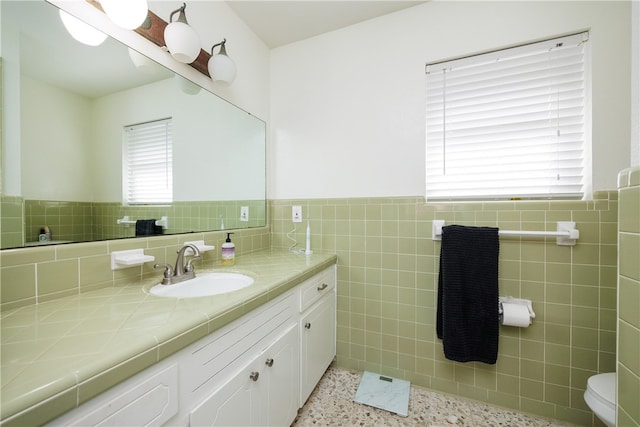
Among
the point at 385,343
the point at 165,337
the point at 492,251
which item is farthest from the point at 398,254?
the point at 165,337

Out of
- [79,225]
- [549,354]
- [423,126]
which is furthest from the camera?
[423,126]

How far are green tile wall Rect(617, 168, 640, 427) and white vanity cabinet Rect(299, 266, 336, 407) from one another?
1.07 m

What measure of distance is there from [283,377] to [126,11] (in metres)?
1.67

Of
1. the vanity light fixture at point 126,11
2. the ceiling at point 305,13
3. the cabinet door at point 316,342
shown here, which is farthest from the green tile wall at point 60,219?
the ceiling at point 305,13

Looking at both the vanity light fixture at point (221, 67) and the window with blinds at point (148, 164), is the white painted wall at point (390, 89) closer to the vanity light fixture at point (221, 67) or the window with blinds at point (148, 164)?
the vanity light fixture at point (221, 67)

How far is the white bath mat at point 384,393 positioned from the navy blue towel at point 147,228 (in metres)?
1.48

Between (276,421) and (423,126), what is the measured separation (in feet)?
5.86

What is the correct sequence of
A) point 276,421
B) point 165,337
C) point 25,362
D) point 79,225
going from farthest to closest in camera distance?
point 276,421 < point 79,225 < point 165,337 < point 25,362

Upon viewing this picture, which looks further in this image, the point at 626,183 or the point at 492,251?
the point at 492,251

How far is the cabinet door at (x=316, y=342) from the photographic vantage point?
4.31 feet

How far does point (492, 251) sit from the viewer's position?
53.6 inches

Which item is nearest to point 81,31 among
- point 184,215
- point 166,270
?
point 184,215

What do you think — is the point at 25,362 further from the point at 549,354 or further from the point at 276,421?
the point at 549,354

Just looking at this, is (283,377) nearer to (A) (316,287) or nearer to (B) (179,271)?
(A) (316,287)
